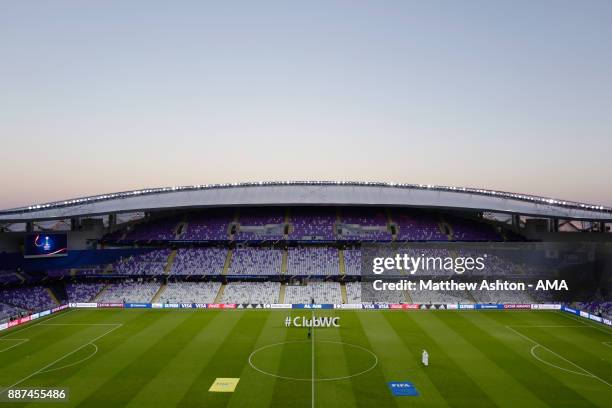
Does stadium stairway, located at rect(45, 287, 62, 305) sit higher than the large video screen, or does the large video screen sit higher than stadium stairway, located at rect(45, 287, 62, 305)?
the large video screen

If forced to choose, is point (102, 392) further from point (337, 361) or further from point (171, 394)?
point (337, 361)

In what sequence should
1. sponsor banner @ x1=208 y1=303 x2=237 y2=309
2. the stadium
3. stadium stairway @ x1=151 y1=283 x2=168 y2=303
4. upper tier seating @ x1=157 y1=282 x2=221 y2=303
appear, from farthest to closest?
1. stadium stairway @ x1=151 y1=283 x2=168 y2=303
2. upper tier seating @ x1=157 y1=282 x2=221 y2=303
3. sponsor banner @ x1=208 y1=303 x2=237 y2=309
4. the stadium

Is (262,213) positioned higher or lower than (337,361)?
higher

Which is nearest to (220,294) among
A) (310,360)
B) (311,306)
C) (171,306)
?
(171,306)

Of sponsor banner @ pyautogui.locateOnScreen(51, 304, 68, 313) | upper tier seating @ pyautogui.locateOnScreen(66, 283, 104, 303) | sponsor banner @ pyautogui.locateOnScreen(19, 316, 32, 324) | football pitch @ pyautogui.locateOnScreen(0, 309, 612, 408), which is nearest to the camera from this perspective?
football pitch @ pyautogui.locateOnScreen(0, 309, 612, 408)

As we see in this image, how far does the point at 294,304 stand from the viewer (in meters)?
54.4

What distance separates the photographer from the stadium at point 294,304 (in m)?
28.6

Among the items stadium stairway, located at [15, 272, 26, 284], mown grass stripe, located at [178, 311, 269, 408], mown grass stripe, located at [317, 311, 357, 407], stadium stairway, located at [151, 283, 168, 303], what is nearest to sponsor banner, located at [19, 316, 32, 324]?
Result: stadium stairway, located at [15, 272, 26, 284]

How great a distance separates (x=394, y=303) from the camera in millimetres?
54188

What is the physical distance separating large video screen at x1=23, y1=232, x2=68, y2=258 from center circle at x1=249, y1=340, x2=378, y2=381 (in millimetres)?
32686

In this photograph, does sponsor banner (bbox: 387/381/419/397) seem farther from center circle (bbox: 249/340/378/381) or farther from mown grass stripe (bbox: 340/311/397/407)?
center circle (bbox: 249/340/378/381)

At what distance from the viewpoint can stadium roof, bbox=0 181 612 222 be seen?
57.7 metres

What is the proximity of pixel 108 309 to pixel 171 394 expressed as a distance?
3079 centimetres

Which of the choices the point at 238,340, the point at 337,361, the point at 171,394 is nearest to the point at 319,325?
the point at 238,340
